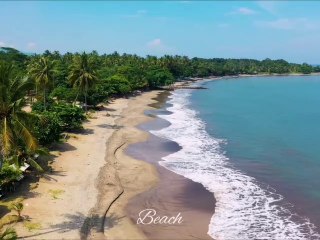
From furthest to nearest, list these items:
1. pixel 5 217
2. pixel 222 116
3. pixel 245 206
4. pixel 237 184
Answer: pixel 222 116 → pixel 237 184 → pixel 245 206 → pixel 5 217

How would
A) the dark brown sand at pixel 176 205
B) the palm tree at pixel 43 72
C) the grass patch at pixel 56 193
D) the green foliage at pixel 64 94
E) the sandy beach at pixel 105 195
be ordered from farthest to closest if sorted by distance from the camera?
the green foliage at pixel 64 94, the palm tree at pixel 43 72, the grass patch at pixel 56 193, the dark brown sand at pixel 176 205, the sandy beach at pixel 105 195

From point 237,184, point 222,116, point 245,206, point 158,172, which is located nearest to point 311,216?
point 245,206

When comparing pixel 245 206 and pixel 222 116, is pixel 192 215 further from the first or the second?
pixel 222 116

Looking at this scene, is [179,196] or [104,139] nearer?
[179,196]

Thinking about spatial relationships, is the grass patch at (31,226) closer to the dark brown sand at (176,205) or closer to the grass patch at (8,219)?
the grass patch at (8,219)

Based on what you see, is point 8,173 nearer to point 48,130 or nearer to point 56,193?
point 56,193

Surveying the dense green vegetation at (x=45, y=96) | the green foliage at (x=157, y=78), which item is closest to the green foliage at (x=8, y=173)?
the dense green vegetation at (x=45, y=96)

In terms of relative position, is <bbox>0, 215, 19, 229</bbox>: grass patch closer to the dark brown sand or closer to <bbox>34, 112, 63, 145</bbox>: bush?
the dark brown sand
